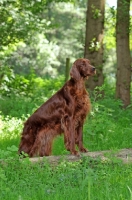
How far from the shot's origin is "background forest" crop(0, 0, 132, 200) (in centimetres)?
604

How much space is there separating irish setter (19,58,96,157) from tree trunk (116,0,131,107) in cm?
776

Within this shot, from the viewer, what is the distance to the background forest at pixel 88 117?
19.8ft

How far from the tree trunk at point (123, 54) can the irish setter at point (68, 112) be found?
7.76 metres

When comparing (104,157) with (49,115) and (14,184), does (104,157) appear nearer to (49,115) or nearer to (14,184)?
(49,115)

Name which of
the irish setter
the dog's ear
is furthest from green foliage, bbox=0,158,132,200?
the dog's ear

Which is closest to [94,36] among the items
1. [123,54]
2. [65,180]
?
[123,54]

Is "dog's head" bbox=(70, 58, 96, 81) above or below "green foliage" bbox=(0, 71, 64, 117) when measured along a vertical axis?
below

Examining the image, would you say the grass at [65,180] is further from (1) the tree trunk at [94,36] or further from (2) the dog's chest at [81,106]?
(1) the tree trunk at [94,36]

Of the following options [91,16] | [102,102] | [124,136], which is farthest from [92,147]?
[91,16]

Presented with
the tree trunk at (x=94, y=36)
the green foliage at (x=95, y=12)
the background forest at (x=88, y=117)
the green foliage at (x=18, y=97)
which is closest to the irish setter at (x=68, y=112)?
the background forest at (x=88, y=117)

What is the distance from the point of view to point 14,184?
20.2 ft

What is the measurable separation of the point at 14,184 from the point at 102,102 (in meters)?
8.49

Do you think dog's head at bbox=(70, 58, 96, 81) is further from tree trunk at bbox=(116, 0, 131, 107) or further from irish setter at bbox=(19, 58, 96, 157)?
tree trunk at bbox=(116, 0, 131, 107)

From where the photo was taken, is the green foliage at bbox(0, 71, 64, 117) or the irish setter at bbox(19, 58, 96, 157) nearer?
the irish setter at bbox(19, 58, 96, 157)
